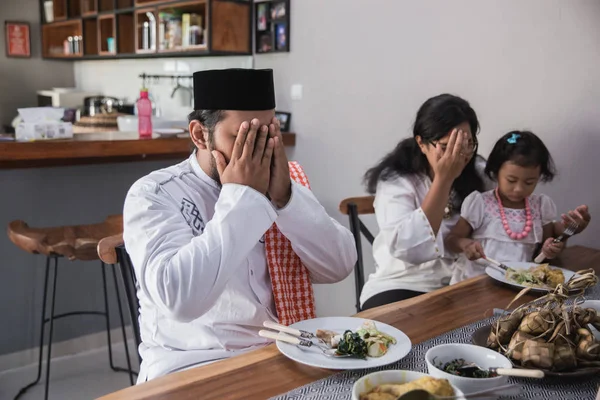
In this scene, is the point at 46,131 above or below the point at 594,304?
above

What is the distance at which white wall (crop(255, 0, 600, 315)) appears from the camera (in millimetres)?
2084

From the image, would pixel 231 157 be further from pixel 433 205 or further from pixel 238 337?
pixel 433 205

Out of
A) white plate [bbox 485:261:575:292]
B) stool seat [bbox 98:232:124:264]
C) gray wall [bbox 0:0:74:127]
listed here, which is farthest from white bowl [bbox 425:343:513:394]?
gray wall [bbox 0:0:74:127]

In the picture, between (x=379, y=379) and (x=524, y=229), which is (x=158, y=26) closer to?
(x=524, y=229)

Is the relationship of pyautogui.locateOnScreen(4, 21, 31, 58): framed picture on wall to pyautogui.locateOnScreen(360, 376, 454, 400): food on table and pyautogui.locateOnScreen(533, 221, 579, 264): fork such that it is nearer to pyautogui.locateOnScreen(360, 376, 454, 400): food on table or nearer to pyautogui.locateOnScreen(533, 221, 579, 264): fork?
pyautogui.locateOnScreen(533, 221, 579, 264): fork

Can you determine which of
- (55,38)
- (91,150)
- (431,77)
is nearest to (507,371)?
(431,77)

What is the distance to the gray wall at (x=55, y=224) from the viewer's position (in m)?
2.69

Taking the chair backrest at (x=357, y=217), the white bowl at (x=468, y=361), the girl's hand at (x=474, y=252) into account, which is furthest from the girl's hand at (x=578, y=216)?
the white bowl at (x=468, y=361)

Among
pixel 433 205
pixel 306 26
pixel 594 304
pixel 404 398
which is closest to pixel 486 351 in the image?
pixel 404 398

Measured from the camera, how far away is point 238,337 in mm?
1289

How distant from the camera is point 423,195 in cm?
201

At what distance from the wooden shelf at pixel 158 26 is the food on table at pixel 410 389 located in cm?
288

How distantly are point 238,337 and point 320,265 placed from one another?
0.85 ft

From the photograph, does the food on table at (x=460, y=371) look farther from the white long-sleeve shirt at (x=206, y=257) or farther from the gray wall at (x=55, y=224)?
the gray wall at (x=55, y=224)
